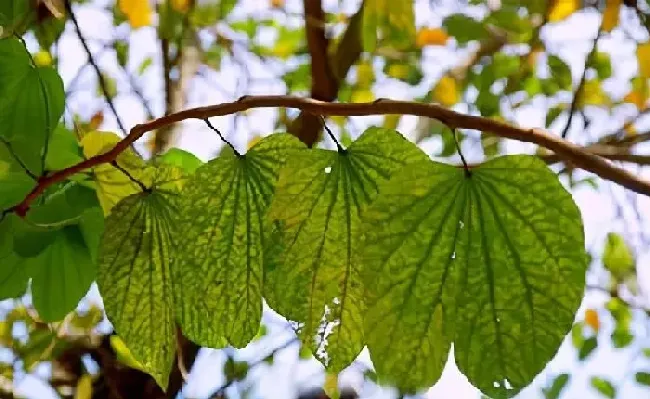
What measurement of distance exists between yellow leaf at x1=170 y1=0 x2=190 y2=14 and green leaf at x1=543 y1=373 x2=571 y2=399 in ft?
2.07

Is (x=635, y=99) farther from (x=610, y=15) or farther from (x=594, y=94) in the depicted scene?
(x=610, y=15)

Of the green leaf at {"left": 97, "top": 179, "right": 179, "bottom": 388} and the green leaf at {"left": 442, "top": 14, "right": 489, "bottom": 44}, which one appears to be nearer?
the green leaf at {"left": 97, "top": 179, "right": 179, "bottom": 388}

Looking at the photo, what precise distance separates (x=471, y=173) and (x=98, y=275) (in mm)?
157

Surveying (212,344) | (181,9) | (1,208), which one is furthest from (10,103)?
(181,9)

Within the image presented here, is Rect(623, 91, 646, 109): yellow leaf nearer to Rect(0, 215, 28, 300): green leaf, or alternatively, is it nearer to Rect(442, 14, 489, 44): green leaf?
Rect(442, 14, 489, 44): green leaf

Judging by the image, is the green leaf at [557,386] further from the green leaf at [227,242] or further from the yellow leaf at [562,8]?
the green leaf at [227,242]

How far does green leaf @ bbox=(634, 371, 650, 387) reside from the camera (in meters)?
0.92

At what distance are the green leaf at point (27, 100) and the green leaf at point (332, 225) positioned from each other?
5.4 inches

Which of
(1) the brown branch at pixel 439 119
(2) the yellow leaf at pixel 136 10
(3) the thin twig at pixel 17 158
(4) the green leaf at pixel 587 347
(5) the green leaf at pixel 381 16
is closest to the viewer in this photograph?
(1) the brown branch at pixel 439 119

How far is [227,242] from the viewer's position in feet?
0.98

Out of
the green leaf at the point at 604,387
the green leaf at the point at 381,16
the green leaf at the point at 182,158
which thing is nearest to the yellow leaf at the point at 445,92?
the green leaf at the point at 381,16

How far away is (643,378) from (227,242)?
2.54ft

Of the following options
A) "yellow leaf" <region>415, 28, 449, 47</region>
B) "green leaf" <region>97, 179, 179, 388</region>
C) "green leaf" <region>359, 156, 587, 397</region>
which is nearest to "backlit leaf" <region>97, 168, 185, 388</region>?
"green leaf" <region>97, 179, 179, 388</region>

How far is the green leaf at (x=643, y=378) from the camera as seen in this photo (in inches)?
36.2
